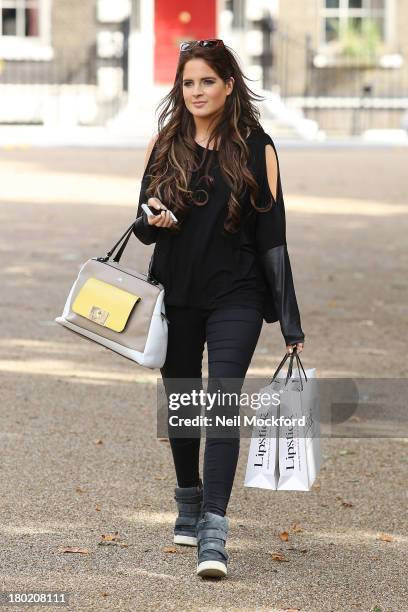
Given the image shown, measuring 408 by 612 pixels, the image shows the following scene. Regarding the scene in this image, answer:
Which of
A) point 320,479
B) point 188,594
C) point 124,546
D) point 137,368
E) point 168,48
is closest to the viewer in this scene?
point 188,594

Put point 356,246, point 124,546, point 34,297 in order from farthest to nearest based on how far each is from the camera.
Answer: point 356,246 < point 34,297 < point 124,546

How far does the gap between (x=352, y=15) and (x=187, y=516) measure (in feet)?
78.9

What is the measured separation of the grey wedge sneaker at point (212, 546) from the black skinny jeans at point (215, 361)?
0.12 ft

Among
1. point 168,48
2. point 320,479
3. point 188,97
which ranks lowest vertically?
point 320,479

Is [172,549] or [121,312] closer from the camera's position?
[121,312]

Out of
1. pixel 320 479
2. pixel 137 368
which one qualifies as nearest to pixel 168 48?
pixel 137 368

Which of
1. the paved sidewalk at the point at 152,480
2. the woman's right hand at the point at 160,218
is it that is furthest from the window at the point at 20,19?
the woman's right hand at the point at 160,218

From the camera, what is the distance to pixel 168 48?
26.7m

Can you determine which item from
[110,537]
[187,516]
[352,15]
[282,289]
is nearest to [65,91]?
[352,15]

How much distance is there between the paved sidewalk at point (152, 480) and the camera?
13.6 ft

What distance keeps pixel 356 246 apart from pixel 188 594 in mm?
9290

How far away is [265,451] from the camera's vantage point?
13.8 ft

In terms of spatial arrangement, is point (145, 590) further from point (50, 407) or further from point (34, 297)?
point (34, 297)

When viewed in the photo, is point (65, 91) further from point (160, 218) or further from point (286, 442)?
point (286, 442)
